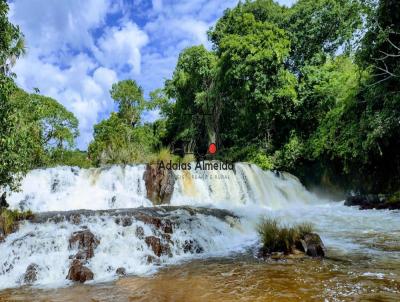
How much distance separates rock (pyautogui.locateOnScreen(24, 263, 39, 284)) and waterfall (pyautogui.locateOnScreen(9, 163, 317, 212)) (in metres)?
6.59

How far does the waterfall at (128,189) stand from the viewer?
13.3 metres

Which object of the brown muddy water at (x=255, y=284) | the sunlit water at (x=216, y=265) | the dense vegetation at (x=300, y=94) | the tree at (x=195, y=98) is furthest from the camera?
the tree at (x=195, y=98)

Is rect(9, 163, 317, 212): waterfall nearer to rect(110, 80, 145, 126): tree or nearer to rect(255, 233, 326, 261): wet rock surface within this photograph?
rect(255, 233, 326, 261): wet rock surface

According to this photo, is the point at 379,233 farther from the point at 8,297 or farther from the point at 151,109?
the point at 151,109

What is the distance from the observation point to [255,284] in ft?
16.9

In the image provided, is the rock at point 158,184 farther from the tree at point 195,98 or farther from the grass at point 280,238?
the tree at point 195,98

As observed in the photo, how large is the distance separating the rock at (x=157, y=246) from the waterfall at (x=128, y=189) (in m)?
5.78

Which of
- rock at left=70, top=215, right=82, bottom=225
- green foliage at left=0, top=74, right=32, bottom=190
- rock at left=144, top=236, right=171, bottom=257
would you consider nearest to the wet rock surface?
rock at left=144, top=236, right=171, bottom=257

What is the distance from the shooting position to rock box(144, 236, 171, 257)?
755cm

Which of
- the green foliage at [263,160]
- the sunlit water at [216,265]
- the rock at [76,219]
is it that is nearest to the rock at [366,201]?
the sunlit water at [216,265]

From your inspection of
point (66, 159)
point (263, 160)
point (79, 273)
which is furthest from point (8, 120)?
point (66, 159)

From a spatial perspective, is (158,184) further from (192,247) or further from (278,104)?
(278,104)

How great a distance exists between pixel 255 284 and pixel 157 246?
299 centimetres

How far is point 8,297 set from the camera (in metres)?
5.46
